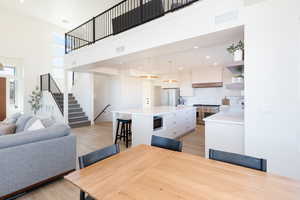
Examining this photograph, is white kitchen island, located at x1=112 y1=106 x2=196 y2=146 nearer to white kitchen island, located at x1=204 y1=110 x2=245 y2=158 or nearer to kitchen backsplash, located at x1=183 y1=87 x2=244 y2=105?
white kitchen island, located at x1=204 y1=110 x2=245 y2=158

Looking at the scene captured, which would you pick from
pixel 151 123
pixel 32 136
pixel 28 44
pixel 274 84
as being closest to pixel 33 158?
pixel 32 136

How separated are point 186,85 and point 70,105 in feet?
19.1

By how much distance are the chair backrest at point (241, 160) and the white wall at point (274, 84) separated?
1020 mm

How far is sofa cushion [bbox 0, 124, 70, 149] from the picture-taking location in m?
1.88

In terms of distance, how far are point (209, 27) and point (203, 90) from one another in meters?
5.34

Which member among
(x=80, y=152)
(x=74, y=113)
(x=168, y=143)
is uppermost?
(x=168, y=143)

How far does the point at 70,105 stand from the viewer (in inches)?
281

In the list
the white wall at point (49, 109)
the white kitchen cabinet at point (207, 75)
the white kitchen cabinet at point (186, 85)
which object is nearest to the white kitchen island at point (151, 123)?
the white kitchen cabinet at point (207, 75)

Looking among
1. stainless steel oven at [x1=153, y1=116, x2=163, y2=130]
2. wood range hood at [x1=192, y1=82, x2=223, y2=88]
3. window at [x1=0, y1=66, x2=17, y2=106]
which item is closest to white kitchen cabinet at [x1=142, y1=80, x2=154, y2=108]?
wood range hood at [x1=192, y1=82, x2=223, y2=88]

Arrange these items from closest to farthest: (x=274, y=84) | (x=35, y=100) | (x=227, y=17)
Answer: (x=274, y=84) → (x=227, y=17) → (x=35, y=100)

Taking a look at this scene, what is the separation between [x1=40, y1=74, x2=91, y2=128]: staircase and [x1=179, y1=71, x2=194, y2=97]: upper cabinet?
486 centimetres

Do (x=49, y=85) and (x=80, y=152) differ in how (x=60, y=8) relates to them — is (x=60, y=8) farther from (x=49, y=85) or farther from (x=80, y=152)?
(x=80, y=152)

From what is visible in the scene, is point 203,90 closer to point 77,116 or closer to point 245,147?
point 245,147

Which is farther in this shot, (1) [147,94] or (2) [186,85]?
(1) [147,94]
